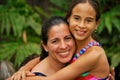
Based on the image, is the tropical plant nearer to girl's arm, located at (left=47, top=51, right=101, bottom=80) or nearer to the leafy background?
the leafy background

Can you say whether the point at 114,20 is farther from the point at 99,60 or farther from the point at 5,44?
the point at 99,60

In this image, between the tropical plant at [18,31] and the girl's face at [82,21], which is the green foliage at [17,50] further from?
the girl's face at [82,21]

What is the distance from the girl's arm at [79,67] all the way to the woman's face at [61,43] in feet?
0.59

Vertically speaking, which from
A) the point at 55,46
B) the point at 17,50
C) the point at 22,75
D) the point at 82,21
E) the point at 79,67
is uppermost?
the point at 82,21

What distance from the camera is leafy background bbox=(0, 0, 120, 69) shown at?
616cm

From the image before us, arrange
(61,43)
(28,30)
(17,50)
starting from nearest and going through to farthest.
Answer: (61,43)
(17,50)
(28,30)

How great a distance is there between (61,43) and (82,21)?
0.27 m

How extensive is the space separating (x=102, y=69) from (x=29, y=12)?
3782 millimetres

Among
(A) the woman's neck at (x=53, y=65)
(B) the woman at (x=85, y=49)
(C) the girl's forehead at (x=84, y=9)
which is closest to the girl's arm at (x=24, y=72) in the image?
(A) the woman's neck at (x=53, y=65)

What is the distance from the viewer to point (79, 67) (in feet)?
10.4

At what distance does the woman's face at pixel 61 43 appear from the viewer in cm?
329

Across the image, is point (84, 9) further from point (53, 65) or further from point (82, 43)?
point (53, 65)

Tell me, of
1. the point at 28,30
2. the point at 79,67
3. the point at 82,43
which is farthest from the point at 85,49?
the point at 28,30

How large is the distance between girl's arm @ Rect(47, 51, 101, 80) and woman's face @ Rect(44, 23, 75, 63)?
18 cm
